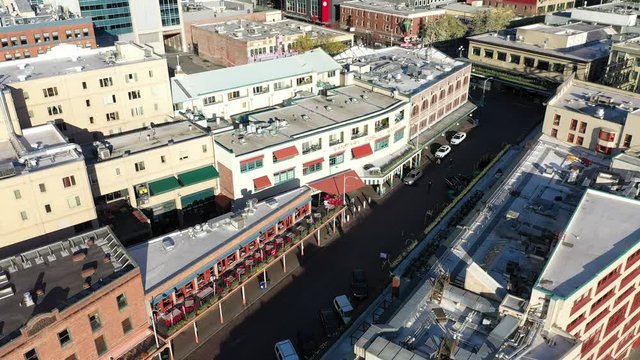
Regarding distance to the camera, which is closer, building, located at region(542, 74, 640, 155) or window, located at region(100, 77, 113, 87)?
building, located at region(542, 74, 640, 155)

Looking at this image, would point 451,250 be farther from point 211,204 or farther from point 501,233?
point 211,204

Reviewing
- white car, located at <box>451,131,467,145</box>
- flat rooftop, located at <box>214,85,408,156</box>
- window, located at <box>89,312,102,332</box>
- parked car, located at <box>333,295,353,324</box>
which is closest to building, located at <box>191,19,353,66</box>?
flat rooftop, located at <box>214,85,408,156</box>

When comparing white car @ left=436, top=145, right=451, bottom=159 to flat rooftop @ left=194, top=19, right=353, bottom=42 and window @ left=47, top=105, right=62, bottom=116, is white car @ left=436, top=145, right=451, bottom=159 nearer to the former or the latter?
flat rooftop @ left=194, top=19, right=353, bottom=42

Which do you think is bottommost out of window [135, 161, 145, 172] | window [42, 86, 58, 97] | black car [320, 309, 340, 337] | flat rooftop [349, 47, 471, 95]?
black car [320, 309, 340, 337]

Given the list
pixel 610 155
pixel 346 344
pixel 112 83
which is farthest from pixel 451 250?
pixel 112 83

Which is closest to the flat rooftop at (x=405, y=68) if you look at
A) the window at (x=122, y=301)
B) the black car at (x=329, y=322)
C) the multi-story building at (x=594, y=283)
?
the multi-story building at (x=594, y=283)

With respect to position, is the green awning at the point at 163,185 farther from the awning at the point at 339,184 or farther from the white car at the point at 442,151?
the white car at the point at 442,151

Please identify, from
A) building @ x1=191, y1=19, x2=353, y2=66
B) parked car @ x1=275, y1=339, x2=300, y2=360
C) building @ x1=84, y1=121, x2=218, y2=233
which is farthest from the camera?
building @ x1=191, y1=19, x2=353, y2=66
